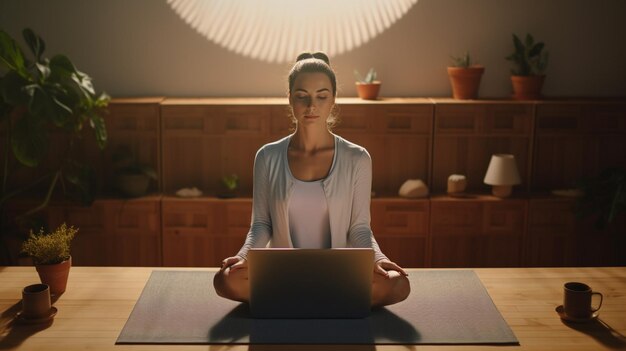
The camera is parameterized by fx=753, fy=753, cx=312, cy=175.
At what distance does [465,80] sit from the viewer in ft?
14.4

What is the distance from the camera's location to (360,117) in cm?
432

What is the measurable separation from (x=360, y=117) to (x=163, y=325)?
91.3 inches

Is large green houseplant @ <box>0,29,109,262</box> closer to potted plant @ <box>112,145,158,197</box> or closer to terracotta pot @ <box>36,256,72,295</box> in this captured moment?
potted plant @ <box>112,145,158,197</box>

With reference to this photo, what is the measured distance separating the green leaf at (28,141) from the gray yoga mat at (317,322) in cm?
158

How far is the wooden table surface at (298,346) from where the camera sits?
213 centimetres

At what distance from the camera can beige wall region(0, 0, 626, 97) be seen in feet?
14.7

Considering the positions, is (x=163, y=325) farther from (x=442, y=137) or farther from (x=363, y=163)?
(x=442, y=137)

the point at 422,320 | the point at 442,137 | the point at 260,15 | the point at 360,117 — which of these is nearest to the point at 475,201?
the point at 442,137

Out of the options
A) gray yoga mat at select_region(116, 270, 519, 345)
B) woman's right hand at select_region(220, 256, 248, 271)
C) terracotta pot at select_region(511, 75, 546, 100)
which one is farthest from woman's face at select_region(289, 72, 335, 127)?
terracotta pot at select_region(511, 75, 546, 100)

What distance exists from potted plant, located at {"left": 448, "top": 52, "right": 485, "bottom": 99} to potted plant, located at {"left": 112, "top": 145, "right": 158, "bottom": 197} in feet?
6.00

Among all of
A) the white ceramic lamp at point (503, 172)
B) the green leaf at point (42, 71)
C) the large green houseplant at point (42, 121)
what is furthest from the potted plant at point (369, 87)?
the green leaf at point (42, 71)

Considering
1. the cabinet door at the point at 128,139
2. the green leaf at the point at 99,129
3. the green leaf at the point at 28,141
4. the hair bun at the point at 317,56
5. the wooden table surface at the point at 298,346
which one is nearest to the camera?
the wooden table surface at the point at 298,346

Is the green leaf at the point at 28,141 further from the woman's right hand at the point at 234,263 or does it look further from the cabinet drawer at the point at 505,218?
the cabinet drawer at the point at 505,218

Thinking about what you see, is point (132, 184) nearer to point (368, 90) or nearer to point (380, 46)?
point (368, 90)
